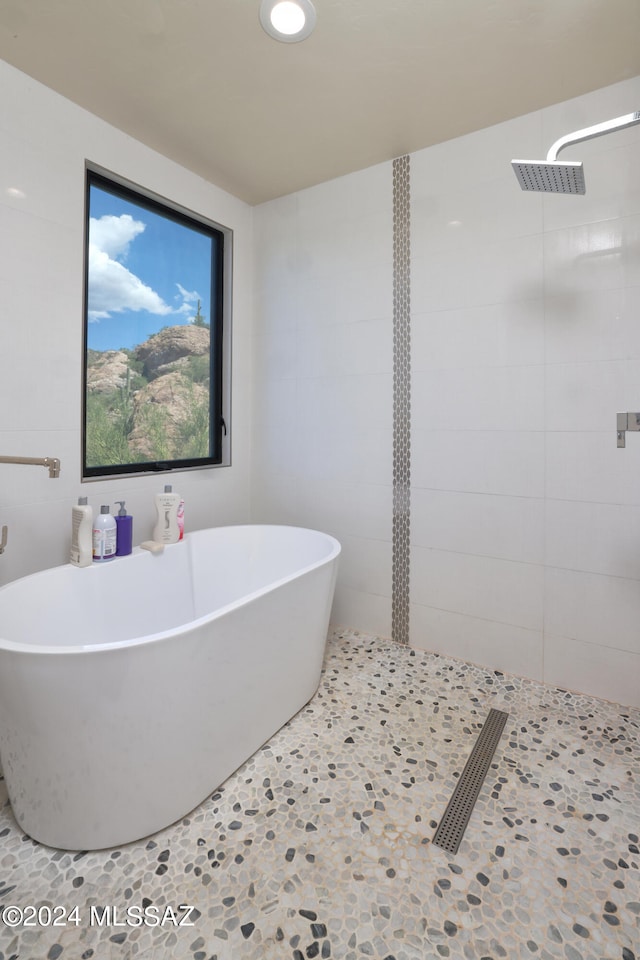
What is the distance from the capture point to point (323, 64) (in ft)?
5.76

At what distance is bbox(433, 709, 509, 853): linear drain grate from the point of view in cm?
136

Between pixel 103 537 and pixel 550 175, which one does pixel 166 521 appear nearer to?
pixel 103 537

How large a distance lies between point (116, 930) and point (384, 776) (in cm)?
84

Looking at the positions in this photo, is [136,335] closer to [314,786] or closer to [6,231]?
[6,231]

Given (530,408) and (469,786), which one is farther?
(530,408)

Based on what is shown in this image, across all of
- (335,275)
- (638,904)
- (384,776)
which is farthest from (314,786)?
(335,275)

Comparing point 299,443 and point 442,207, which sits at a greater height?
point 442,207

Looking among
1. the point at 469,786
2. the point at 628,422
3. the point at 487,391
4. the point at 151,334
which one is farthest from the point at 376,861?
the point at 151,334

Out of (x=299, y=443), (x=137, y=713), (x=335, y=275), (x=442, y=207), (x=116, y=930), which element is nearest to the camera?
(x=116, y=930)

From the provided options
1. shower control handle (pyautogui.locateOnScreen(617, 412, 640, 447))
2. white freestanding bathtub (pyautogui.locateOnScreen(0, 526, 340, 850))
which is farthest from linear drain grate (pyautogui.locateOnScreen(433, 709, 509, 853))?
shower control handle (pyautogui.locateOnScreen(617, 412, 640, 447))

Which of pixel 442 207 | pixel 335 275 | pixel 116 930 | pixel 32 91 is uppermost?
pixel 32 91

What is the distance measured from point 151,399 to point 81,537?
0.93 meters

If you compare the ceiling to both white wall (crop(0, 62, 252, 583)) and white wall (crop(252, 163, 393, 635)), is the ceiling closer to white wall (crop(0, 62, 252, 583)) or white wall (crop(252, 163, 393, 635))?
white wall (crop(0, 62, 252, 583))

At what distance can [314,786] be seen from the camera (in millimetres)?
1542
